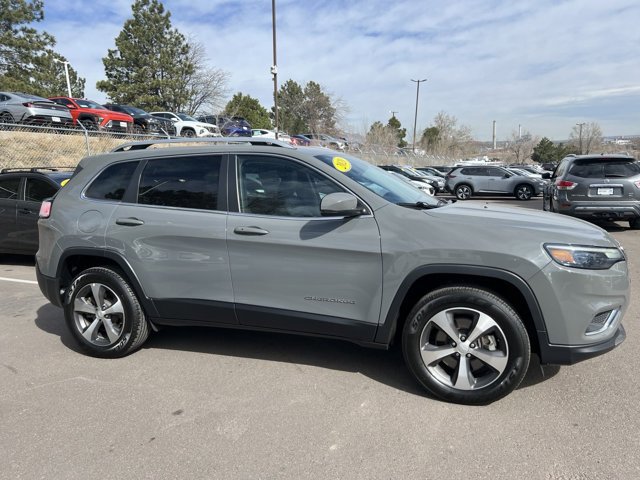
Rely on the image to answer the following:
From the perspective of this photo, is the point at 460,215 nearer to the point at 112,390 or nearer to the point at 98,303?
the point at 112,390

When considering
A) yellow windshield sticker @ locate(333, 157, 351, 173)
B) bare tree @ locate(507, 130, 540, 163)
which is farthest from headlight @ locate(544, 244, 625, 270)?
bare tree @ locate(507, 130, 540, 163)

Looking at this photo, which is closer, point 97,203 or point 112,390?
point 112,390

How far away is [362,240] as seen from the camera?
307 cm

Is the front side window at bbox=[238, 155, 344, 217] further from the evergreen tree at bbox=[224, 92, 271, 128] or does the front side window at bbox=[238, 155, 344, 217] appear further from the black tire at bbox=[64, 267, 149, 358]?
the evergreen tree at bbox=[224, 92, 271, 128]

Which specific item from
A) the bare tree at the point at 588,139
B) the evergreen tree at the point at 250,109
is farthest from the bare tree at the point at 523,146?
the evergreen tree at the point at 250,109

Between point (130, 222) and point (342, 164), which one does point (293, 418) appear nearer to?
point (342, 164)

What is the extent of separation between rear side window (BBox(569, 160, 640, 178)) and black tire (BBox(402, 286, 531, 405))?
8103 mm

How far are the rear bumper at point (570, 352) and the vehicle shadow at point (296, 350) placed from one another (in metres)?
0.47

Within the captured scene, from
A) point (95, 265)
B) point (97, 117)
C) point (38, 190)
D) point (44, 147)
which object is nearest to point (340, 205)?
point (95, 265)

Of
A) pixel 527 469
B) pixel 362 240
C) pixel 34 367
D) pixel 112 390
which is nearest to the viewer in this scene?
pixel 527 469

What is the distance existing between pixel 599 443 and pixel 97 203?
3955mm

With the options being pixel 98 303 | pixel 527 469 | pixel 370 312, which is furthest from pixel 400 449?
pixel 98 303

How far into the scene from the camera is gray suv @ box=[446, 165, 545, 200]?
20.9 metres

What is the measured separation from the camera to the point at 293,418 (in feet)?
9.56
